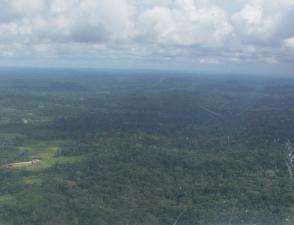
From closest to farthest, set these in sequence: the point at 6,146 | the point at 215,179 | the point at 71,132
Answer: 1. the point at 215,179
2. the point at 6,146
3. the point at 71,132

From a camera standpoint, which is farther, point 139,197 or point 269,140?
point 269,140

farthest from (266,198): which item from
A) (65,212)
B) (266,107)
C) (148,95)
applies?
(148,95)

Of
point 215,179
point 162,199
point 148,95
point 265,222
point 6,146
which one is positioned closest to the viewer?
point 265,222

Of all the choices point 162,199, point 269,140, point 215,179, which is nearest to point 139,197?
point 162,199

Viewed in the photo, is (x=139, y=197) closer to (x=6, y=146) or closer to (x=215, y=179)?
(x=215, y=179)

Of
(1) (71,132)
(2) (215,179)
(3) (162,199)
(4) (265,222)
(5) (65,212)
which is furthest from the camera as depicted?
(1) (71,132)

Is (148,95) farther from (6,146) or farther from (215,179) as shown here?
(215,179)
